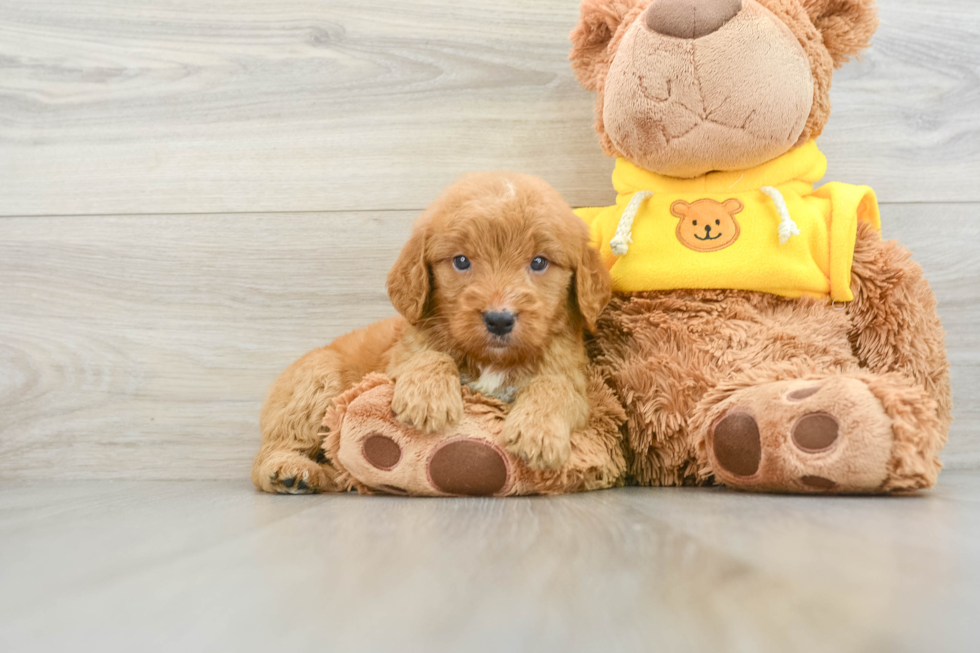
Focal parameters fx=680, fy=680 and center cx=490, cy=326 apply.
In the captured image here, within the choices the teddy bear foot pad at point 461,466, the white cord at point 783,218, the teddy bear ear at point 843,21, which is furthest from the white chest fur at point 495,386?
the teddy bear ear at point 843,21

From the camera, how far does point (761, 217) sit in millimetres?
1192

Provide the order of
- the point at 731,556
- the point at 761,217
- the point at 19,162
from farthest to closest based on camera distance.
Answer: the point at 19,162
the point at 761,217
the point at 731,556

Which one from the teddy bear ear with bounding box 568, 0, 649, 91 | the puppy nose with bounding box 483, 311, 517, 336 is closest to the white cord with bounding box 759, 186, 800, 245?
the teddy bear ear with bounding box 568, 0, 649, 91

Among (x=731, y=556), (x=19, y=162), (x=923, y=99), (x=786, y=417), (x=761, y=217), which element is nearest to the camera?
(x=731, y=556)

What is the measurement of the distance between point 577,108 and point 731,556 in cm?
125

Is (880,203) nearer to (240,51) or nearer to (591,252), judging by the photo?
(591,252)

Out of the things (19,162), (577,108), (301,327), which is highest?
(577,108)

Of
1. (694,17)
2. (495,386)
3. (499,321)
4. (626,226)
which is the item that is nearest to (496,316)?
(499,321)

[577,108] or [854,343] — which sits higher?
[577,108]

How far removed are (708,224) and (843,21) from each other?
0.44 meters

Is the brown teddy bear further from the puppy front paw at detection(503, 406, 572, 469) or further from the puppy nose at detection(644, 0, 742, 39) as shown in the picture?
the puppy front paw at detection(503, 406, 572, 469)

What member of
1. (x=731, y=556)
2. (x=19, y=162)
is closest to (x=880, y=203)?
(x=731, y=556)

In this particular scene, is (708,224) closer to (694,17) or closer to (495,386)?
(694,17)

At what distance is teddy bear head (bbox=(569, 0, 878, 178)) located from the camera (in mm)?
1124
